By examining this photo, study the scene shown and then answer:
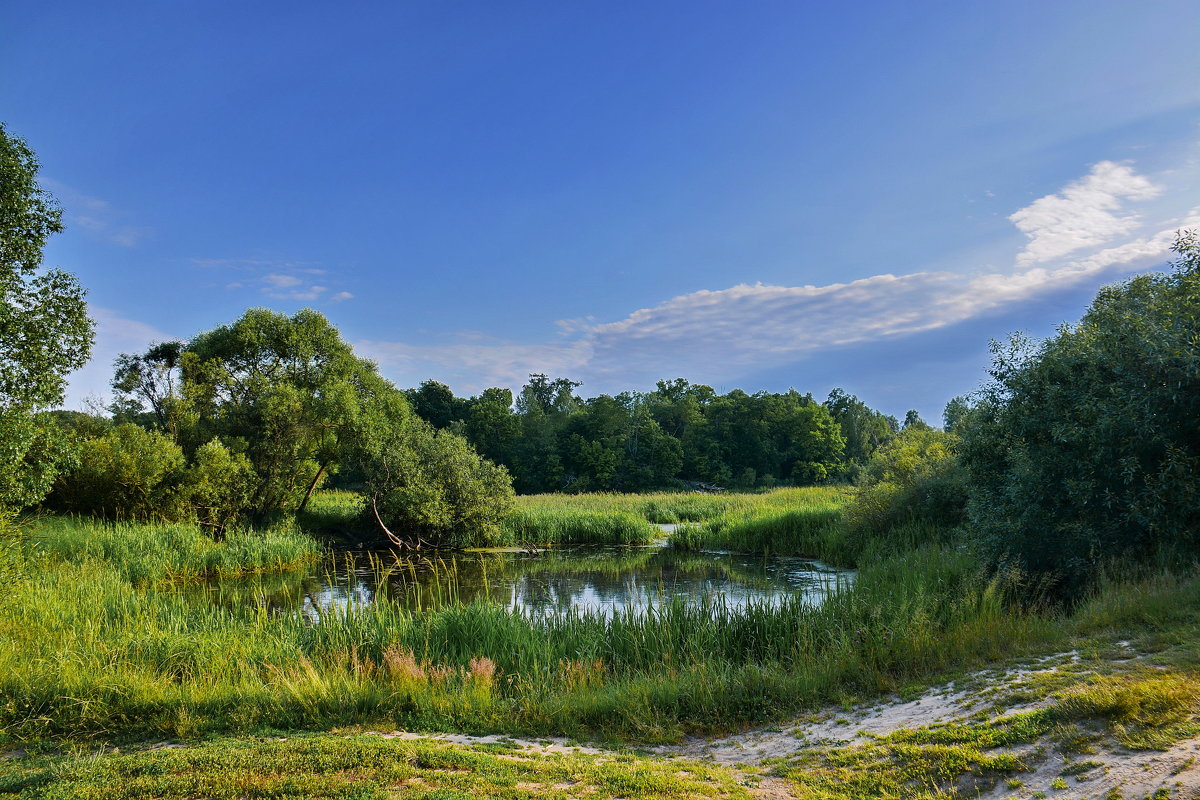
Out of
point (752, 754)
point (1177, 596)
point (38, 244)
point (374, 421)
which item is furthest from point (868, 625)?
point (374, 421)

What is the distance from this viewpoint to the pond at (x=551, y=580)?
1609cm

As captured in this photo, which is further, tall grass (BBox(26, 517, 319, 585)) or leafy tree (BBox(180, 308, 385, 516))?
leafy tree (BBox(180, 308, 385, 516))

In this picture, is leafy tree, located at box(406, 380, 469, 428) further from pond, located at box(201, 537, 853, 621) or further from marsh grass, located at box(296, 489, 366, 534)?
pond, located at box(201, 537, 853, 621)

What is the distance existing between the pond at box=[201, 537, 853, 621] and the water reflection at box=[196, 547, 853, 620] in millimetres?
30

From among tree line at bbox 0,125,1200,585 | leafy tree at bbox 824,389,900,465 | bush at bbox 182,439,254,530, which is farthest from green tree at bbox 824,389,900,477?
bush at bbox 182,439,254,530

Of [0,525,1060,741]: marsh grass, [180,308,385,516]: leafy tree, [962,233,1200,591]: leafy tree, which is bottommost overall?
[0,525,1060,741]: marsh grass

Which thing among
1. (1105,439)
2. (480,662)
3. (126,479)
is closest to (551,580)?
(480,662)

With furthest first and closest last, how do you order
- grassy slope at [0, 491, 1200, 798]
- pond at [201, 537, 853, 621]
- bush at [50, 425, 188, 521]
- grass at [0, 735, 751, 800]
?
1. bush at [50, 425, 188, 521]
2. pond at [201, 537, 853, 621]
3. grassy slope at [0, 491, 1200, 798]
4. grass at [0, 735, 751, 800]

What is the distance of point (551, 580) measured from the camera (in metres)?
20.5

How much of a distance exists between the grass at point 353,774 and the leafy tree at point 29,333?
27.2 feet

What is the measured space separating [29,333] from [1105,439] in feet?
63.2

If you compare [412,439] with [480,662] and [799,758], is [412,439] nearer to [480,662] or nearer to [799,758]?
[480,662]

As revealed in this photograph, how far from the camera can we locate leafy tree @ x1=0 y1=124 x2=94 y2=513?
38.6 feet

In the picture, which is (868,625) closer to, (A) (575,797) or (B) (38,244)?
(A) (575,797)
